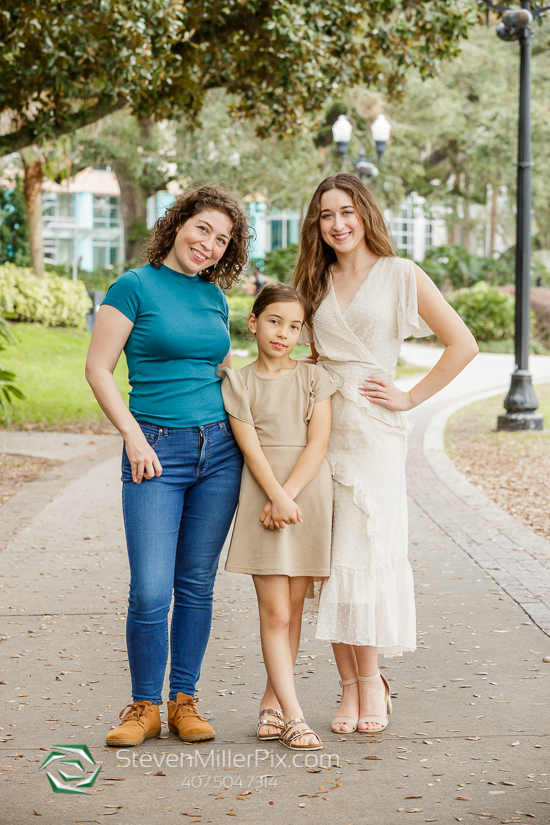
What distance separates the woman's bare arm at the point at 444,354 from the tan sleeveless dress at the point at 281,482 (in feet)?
0.83

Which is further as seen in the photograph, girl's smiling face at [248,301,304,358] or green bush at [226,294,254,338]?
green bush at [226,294,254,338]

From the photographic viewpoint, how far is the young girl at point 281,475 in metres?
3.34

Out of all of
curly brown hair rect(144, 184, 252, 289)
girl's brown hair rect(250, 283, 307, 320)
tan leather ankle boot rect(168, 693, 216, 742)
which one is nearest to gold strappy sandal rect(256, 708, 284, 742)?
tan leather ankle boot rect(168, 693, 216, 742)

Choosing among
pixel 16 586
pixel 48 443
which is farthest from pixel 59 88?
pixel 16 586

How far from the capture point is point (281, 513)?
328cm

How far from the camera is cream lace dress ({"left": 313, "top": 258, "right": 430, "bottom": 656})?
3.43m

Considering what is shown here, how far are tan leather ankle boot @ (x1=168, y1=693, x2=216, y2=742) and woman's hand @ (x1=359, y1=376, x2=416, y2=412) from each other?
1281mm

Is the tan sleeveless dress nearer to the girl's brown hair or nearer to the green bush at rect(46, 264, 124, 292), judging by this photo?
the girl's brown hair

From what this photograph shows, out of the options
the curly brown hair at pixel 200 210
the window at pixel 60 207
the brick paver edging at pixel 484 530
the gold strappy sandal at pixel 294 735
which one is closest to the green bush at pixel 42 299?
the brick paver edging at pixel 484 530

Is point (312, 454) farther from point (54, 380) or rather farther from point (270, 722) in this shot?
point (54, 380)

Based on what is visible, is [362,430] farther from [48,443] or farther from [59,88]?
[48,443]

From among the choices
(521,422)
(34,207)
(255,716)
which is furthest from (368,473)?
(34,207)

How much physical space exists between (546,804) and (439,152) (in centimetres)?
3255

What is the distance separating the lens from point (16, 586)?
548 cm
